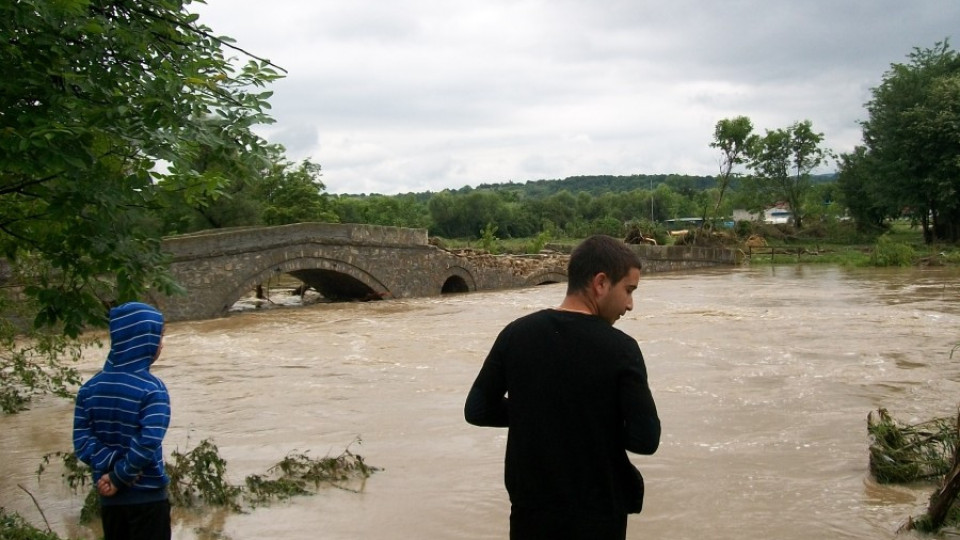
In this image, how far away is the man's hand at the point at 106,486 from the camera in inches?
127

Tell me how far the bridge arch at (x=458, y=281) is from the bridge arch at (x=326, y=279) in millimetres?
2843

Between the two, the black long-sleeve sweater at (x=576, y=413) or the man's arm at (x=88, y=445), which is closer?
the black long-sleeve sweater at (x=576, y=413)

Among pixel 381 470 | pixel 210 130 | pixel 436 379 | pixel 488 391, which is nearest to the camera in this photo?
pixel 488 391

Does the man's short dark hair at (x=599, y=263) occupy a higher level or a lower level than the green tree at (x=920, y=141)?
lower

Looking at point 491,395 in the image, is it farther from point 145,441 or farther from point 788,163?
point 788,163

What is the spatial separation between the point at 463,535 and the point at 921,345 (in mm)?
9731

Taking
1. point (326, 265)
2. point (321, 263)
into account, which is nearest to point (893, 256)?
point (326, 265)

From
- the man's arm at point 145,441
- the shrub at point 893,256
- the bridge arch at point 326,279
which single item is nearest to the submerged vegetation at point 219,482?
the man's arm at point 145,441

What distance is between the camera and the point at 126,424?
10.6 ft

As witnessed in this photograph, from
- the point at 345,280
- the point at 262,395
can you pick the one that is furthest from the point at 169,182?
the point at 345,280

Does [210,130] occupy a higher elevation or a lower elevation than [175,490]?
higher

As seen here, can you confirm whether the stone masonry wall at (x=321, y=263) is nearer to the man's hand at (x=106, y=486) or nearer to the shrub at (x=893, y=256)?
the man's hand at (x=106, y=486)

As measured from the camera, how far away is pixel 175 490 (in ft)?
18.0

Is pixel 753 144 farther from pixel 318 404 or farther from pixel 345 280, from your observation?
pixel 318 404
